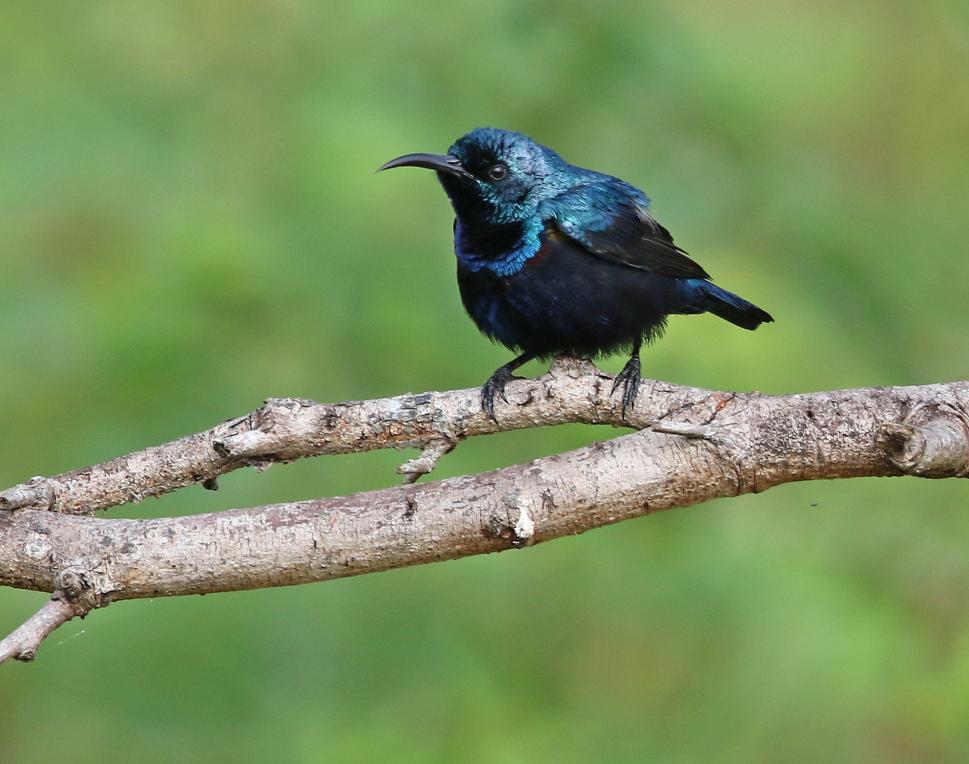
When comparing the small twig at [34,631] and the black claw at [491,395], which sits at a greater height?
the black claw at [491,395]

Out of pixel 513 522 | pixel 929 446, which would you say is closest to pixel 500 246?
pixel 513 522

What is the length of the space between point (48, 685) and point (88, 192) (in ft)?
6.91

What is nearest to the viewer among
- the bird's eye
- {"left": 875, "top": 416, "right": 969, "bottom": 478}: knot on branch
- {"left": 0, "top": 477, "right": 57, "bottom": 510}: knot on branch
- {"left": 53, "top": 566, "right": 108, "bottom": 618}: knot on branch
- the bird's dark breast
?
{"left": 53, "top": 566, "right": 108, "bottom": 618}: knot on branch

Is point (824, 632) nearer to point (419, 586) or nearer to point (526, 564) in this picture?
point (526, 564)

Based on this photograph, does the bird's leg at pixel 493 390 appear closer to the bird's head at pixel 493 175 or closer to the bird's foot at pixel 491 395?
the bird's foot at pixel 491 395

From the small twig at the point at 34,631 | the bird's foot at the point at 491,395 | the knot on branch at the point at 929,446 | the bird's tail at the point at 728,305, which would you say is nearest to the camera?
the small twig at the point at 34,631

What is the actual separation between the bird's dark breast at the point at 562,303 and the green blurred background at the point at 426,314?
47 centimetres

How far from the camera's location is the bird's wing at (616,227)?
4.91 metres

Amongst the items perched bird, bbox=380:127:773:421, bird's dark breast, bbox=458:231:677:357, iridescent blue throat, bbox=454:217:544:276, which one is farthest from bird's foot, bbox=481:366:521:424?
iridescent blue throat, bbox=454:217:544:276

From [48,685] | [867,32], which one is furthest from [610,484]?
[867,32]

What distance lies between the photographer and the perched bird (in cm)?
480

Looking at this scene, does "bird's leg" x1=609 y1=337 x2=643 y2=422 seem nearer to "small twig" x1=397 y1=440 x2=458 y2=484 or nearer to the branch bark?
the branch bark

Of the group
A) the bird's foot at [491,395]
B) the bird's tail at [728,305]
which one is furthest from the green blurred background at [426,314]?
the bird's foot at [491,395]

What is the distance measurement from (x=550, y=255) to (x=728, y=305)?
902mm
